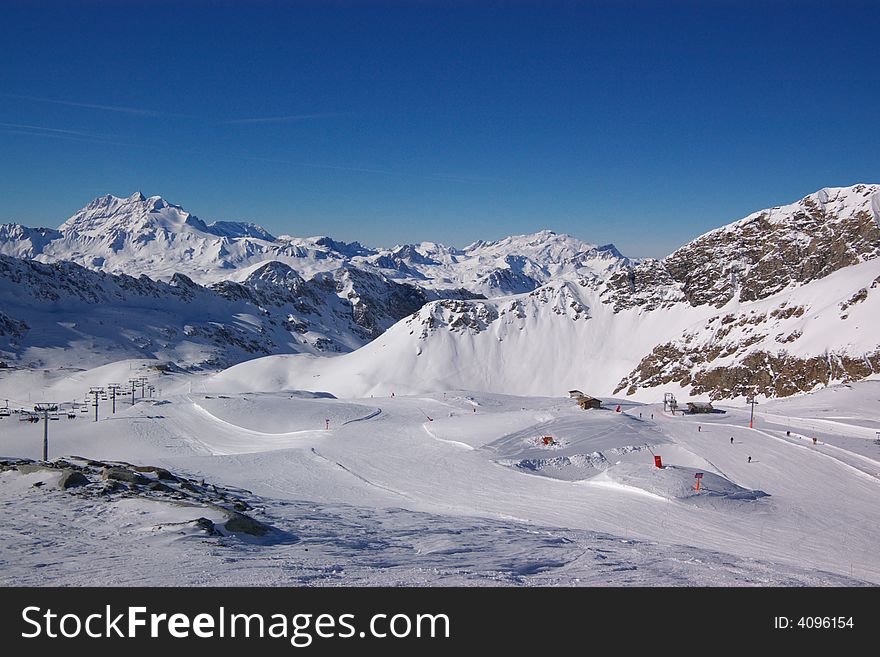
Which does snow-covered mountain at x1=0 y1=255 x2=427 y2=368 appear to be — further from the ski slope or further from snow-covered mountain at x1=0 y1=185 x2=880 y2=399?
the ski slope

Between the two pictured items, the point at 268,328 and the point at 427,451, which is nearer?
the point at 427,451

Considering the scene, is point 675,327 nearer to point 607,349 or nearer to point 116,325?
point 607,349

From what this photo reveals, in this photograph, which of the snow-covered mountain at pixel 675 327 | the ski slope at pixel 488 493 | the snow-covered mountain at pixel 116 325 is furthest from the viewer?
the snow-covered mountain at pixel 116 325

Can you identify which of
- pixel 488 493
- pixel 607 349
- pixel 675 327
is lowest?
pixel 488 493

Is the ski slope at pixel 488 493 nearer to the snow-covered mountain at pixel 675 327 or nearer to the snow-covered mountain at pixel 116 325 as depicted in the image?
the snow-covered mountain at pixel 675 327

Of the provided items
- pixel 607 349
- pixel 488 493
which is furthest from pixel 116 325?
pixel 488 493

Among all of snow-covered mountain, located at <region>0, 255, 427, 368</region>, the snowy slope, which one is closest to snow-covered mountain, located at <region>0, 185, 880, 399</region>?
the snowy slope

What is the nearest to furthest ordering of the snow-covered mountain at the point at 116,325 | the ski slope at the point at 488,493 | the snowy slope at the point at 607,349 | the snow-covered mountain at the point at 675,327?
1. the ski slope at the point at 488,493
2. the snowy slope at the point at 607,349
3. the snow-covered mountain at the point at 675,327
4. the snow-covered mountain at the point at 116,325

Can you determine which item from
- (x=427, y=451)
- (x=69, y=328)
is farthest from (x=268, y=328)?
(x=427, y=451)

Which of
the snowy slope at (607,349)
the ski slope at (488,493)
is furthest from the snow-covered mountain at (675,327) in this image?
the ski slope at (488,493)
